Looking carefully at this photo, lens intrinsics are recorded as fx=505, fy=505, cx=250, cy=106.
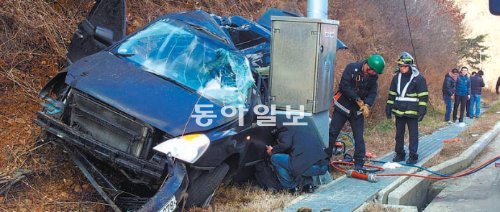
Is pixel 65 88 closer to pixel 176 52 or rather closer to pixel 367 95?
pixel 176 52

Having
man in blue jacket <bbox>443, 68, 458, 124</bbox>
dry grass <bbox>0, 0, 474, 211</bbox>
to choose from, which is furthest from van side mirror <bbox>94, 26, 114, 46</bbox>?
man in blue jacket <bbox>443, 68, 458, 124</bbox>

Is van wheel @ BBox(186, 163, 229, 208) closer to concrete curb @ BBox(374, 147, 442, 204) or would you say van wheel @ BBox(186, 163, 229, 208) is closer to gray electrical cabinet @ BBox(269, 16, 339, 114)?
concrete curb @ BBox(374, 147, 442, 204)

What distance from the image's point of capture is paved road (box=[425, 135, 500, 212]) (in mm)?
5586

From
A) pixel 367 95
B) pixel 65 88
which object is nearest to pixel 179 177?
pixel 65 88

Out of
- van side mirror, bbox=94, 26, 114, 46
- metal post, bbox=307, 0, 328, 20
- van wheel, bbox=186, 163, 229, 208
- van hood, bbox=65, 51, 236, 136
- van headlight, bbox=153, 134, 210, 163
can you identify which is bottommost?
van wheel, bbox=186, 163, 229, 208

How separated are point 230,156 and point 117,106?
4.07 ft

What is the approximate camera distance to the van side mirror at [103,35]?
6.29 metres

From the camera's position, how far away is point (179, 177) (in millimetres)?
4141

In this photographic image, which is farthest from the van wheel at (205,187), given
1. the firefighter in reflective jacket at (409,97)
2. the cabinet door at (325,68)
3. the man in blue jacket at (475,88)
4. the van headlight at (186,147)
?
the man in blue jacket at (475,88)

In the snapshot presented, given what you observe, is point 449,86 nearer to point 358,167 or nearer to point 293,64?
point 358,167

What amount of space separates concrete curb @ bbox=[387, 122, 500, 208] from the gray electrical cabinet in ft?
5.08

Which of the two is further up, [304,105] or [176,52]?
[176,52]

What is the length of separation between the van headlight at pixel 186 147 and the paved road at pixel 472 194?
2.75 metres

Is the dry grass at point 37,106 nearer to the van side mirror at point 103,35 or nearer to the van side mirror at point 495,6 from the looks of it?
the van side mirror at point 103,35
